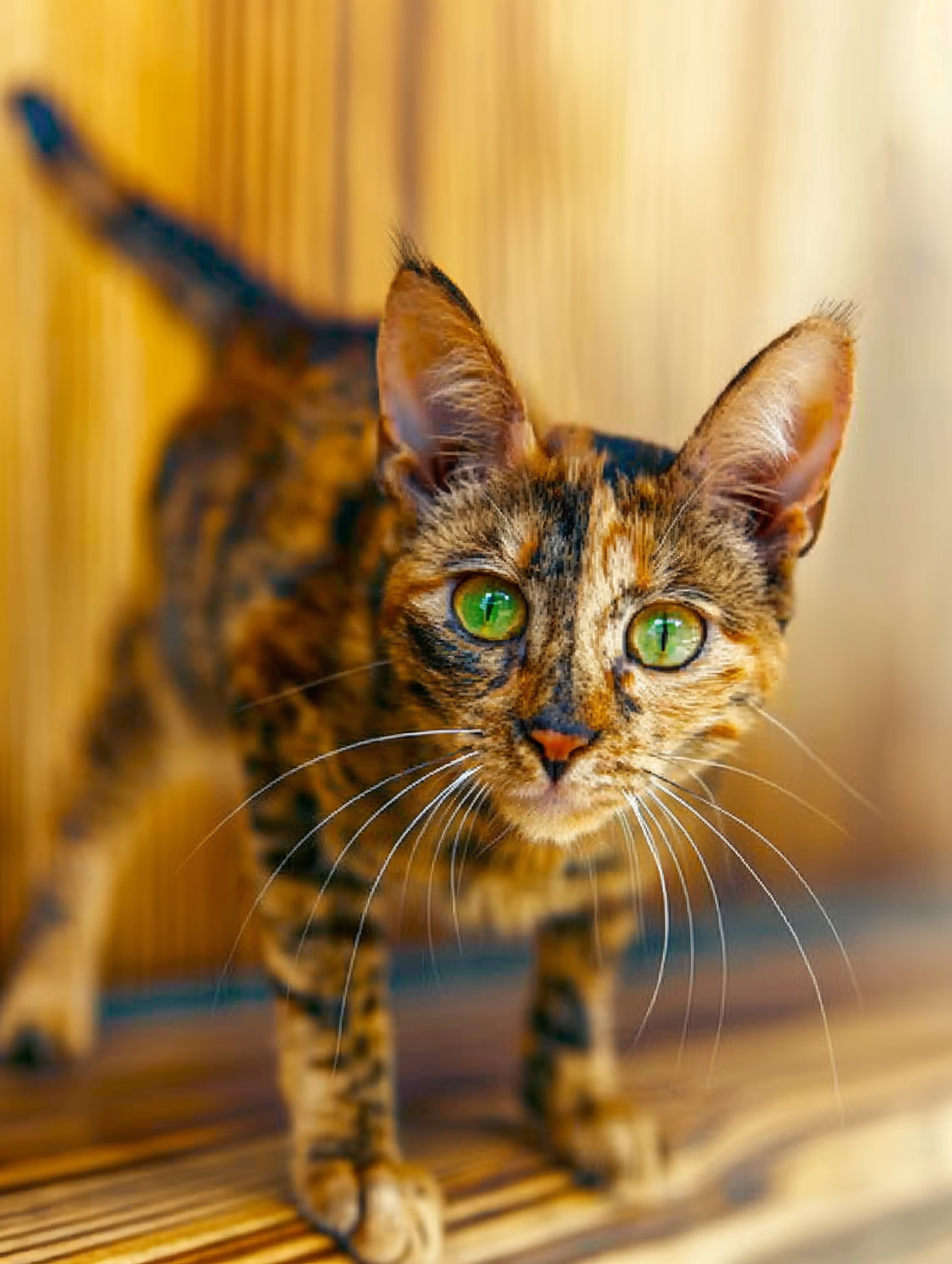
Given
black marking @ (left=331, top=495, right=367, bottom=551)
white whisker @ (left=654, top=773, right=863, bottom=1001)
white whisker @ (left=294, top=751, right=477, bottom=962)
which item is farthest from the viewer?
white whisker @ (left=654, top=773, right=863, bottom=1001)

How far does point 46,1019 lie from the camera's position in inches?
40.8

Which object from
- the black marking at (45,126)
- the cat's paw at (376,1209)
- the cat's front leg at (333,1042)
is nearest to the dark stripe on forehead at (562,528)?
the cat's front leg at (333,1042)

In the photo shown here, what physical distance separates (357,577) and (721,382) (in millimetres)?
240

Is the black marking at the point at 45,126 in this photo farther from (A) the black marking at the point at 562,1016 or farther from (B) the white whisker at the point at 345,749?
(A) the black marking at the point at 562,1016

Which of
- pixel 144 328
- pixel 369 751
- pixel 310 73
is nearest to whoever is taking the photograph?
pixel 369 751

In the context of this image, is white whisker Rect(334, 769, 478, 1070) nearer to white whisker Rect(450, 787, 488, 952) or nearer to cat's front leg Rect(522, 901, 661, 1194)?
white whisker Rect(450, 787, 488, 952)

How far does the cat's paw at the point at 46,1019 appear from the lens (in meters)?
1.02

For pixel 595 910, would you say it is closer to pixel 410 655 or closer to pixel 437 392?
pixel 410 655

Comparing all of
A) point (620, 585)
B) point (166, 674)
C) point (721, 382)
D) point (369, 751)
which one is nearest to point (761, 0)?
point (721, 382)

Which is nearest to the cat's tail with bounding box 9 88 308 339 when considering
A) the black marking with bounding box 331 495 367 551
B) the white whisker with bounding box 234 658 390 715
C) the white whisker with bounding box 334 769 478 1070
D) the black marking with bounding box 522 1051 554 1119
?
the black marking with bounding box 331 495 367 551

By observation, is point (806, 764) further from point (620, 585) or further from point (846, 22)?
point (846, 22)

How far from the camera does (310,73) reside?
962 mm

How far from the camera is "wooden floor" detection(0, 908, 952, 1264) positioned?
772 mm

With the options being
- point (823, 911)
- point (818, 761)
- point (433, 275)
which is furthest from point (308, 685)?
point (823, 911)
